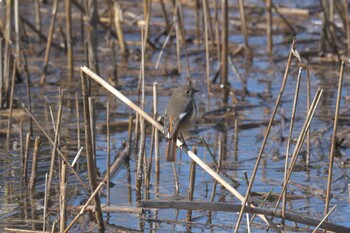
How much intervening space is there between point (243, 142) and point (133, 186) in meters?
1.76

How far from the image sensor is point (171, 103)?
6.48 meters

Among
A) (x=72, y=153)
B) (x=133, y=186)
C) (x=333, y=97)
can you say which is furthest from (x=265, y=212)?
(x=333, y=97)

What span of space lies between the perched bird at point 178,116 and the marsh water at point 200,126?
68cm

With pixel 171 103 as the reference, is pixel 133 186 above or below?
below

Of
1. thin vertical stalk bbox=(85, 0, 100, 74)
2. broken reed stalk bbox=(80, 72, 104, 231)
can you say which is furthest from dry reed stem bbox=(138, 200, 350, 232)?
thin vertical stalk bbox=(85, 0, 100, 74)

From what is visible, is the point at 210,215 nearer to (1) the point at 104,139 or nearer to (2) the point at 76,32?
(1) the point at 104,139

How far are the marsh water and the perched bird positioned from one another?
2.24 ft

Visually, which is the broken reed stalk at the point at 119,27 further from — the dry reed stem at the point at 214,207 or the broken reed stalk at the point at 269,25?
the dry reed stem at the point at 214,207

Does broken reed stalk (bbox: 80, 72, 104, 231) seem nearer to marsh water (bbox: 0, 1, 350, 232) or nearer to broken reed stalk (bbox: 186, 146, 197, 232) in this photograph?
marsh water (bbox: 0, 1, 350, 232)

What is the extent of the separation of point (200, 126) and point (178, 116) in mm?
2942

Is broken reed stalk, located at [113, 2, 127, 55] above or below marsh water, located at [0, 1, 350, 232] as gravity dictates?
above

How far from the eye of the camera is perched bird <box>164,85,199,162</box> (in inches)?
235

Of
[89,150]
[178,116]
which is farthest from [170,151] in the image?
[89,150]

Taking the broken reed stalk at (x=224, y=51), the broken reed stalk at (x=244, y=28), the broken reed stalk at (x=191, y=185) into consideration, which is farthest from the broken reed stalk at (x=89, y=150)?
the broken reed stalk at (x=244, y=28)
